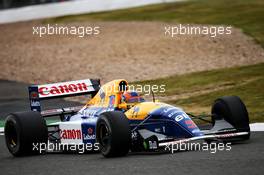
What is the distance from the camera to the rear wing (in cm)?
1555

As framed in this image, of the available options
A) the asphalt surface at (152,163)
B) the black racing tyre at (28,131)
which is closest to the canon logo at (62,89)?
the black racing tyre at (28,131)

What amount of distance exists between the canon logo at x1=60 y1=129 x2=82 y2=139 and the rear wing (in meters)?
0.97

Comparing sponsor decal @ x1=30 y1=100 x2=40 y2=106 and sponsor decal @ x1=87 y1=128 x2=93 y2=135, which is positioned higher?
sponsor decal @ x1=30 y1=100 x2=40 y2=106

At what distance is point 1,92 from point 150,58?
5936mm

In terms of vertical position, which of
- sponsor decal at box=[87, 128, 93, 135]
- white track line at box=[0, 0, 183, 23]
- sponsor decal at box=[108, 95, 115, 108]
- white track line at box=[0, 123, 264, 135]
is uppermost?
white track line at box=[0, 0, 183, 23]

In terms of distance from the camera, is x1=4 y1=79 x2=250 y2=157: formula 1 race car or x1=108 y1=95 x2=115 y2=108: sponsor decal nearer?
x1=4 y1=79 x2=250 y2=157: formula 1 race car

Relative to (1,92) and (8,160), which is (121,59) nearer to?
(1,92)

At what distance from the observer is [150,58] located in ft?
99.3

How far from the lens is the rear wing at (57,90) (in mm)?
15555
